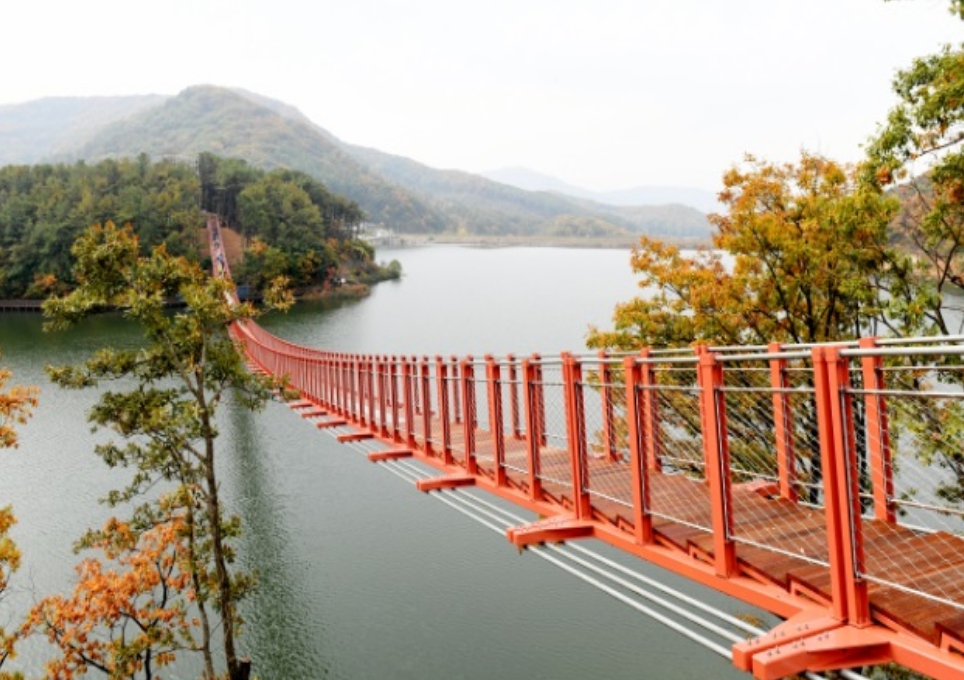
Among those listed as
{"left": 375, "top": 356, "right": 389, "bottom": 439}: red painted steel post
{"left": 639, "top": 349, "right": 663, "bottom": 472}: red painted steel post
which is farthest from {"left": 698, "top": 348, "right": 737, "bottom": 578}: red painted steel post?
{"left": 375, "top": 356, "right": 389, "bottom": 439}: red painted steel post

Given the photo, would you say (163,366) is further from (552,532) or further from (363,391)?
(552,532)

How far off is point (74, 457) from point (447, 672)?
1510cm

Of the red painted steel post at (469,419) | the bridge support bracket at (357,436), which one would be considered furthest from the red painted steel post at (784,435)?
the bridge support bracket at (357,436)

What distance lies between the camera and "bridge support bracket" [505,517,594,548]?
479 centimetres

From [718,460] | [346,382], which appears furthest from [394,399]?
[718,460]

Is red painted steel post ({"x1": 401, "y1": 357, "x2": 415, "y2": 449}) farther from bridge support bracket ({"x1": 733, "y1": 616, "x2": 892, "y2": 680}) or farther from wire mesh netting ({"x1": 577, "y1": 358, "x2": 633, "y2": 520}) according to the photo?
bridge support bracket ({"x1": 733, "y1": 616, "x2": 892, "y2": 680})

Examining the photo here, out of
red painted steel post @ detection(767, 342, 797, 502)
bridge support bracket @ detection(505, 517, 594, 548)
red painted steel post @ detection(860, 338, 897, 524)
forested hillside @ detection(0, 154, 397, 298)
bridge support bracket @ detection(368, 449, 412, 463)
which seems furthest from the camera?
forested hillside @ detection(0, 154, 397, 298)

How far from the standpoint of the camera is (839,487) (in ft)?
9.38

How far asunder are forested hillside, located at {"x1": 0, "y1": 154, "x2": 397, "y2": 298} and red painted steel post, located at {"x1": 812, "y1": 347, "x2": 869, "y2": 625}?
2502 inches

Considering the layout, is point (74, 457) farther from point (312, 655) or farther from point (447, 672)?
point (447, 672)

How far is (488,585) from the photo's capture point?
52.0ft

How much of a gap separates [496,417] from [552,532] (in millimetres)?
1541

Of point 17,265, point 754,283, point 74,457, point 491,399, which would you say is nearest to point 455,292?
point 17,265

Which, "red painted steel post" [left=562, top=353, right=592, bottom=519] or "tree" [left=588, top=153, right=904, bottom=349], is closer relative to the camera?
"red painted steel post" [left=562, top=353, right=592, bottom=519]
